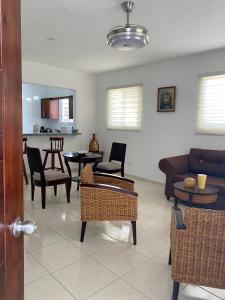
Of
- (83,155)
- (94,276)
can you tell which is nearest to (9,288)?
(94,276)

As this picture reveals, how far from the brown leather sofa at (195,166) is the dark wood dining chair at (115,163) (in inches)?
36.8

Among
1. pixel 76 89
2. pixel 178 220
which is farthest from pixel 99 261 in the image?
pixel 76 89

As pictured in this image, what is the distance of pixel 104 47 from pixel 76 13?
1221 millimetres

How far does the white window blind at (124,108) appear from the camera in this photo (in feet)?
17.1

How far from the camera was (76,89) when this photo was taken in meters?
5.69

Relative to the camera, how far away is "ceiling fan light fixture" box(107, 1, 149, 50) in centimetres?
215

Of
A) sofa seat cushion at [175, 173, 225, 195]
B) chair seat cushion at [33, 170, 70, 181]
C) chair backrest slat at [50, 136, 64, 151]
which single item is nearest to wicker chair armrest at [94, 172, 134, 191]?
chair seat cushion at [33, 170, 70, 181]

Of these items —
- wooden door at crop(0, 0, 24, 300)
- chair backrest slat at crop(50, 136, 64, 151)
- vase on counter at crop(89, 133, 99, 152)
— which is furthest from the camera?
vase on counter at crop(89, 133, 99, 152)

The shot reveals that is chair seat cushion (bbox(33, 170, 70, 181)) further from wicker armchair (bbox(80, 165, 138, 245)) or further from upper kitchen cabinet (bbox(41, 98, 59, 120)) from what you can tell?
upper kitchen cabinet (bbox(41, 98, 59, 120))

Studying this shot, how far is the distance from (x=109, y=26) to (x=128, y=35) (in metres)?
1.03

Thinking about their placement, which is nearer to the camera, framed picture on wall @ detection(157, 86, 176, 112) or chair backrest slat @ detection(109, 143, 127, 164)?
framed picture on wall @ detection(157, 86, 176, 112)

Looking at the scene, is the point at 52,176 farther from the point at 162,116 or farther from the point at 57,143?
the point at 162,116

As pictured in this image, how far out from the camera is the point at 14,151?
0.74 m

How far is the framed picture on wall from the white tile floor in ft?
7.18
